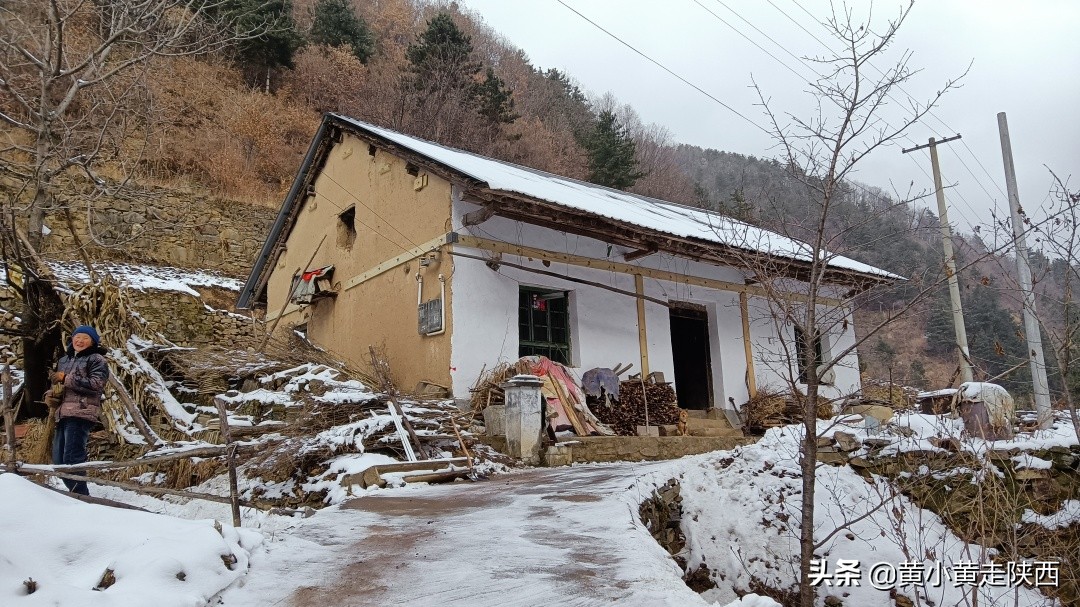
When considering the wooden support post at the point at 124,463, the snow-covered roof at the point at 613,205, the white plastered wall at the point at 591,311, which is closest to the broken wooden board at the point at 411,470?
the wooden support post at the point at 124,463

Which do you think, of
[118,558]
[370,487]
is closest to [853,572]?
[370,487]

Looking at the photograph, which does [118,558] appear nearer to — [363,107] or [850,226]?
[850,226]

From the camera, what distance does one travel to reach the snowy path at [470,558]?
313 centimetres

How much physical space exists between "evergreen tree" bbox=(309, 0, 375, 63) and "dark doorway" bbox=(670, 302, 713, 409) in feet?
76.0

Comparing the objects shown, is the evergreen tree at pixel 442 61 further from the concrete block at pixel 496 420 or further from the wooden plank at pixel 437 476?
the wooden plank at pixel 437 476

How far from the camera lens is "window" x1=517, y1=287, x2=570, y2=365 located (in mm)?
11727

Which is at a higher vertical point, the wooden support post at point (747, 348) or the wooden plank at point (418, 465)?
the wooden support post at point (747, 348)

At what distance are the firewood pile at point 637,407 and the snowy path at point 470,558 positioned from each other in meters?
5.44

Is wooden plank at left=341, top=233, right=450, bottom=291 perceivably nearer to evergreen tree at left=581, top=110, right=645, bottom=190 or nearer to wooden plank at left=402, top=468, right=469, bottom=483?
wooden plank at left=402, top=468, right=469, bottom=483

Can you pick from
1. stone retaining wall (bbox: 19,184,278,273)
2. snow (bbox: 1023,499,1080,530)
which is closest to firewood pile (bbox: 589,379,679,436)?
snow (bbox: 1023,499,1080,530)

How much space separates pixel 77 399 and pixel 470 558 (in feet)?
14.4

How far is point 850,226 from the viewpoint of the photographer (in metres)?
5.47

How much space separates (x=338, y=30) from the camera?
31781 millimetres

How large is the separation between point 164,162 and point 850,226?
70.8 ft
